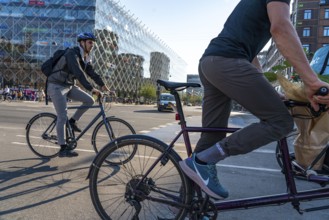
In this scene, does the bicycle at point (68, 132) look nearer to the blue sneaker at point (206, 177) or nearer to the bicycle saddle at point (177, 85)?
the bicycle saddle at point (177, 85)

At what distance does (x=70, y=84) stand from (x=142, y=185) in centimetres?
307

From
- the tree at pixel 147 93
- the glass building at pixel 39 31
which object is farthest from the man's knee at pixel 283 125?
the tree at pixel 147 93

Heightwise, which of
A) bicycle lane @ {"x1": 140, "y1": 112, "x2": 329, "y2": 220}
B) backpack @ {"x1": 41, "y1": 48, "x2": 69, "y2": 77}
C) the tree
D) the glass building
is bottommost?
the tree

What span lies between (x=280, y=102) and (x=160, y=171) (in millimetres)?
1078

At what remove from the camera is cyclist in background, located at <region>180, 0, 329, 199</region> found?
2326 millimetres

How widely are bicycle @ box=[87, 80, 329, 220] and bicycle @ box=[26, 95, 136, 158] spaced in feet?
7.65

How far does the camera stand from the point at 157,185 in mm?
2861

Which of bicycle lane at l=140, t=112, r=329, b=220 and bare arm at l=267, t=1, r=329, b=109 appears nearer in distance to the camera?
bare arm at l=267, t=1, r=329, b=109

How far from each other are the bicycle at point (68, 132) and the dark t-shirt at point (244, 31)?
3.06 meters

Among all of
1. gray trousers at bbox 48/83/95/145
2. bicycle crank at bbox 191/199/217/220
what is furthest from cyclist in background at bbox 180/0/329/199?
gray trousers at bbox 48/83/95/145

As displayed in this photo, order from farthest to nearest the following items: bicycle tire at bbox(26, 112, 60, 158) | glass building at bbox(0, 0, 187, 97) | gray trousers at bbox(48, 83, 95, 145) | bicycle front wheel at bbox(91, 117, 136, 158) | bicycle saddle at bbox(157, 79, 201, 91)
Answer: glass building at bbox(0, 0, 187, 97), bicycle tire at bbox(26, 112, 60, 158), bicycle front wheel at bbox(91, 117, 136, 158), gray trousers at bbox(48, 83, 95, 145), bicycle saddle at bbox(157, 79, 201, 91)

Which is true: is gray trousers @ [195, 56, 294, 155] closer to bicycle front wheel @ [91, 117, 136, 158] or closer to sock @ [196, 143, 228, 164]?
sock @ [196, 143, 228, 164]

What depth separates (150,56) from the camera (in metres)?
105

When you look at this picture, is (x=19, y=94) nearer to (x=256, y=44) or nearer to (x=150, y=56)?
(x=256, y=44)
